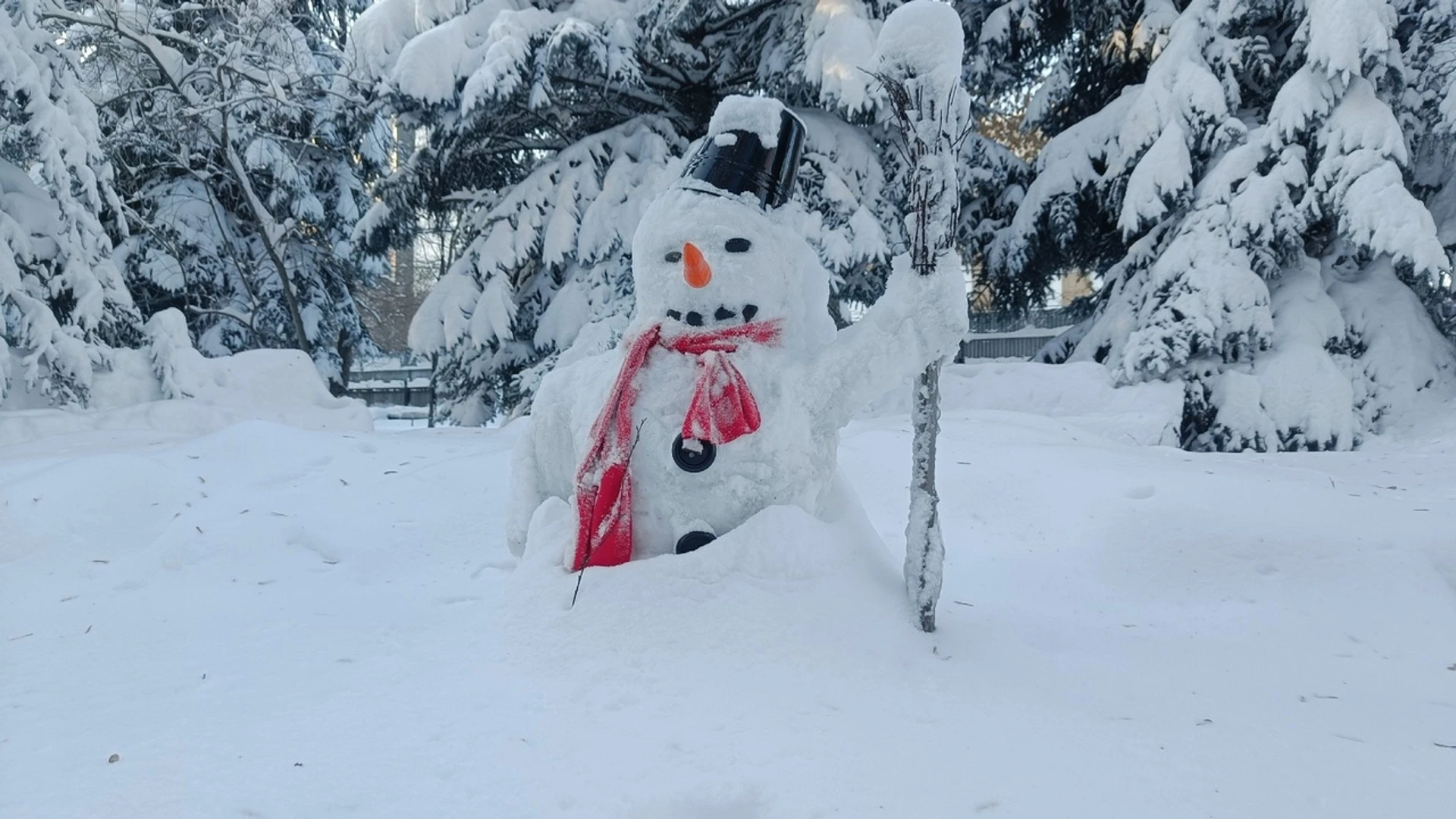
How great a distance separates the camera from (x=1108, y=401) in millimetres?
5477

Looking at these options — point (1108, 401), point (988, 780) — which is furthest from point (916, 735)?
point (1108, 401)

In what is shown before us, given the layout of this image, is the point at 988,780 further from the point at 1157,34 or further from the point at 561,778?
the point at 1157,34

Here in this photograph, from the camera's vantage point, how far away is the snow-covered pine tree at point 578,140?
5.73m

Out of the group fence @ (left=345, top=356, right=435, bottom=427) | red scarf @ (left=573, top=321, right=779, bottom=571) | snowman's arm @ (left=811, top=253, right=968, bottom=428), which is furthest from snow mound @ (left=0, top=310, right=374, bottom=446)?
fence @ (left=345, top=356, right=435, bottom=427)

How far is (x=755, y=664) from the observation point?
171 cm

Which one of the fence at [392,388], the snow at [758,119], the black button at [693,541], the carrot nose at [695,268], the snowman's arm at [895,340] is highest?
the snow at [758,119]

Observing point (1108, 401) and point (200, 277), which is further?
point (200, 277)

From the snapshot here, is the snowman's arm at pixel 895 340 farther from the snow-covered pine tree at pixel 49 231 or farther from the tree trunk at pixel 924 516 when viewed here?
the snow-covered pine tree at pixel 49 231

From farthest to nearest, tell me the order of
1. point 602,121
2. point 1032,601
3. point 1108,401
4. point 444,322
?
1. point 602,121
2. point 444,322
3. point 1108,401
4. point 1032,601

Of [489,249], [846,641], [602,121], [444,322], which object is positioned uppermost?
[602,121]

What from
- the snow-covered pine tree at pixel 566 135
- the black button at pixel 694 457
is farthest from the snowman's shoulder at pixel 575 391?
the snow-covered pine tree at pixel 566 135

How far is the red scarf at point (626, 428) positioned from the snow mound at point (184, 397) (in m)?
3.89

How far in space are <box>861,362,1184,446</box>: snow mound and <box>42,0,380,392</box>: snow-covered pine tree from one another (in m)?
6.09

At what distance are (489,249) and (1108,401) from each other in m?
4.70
